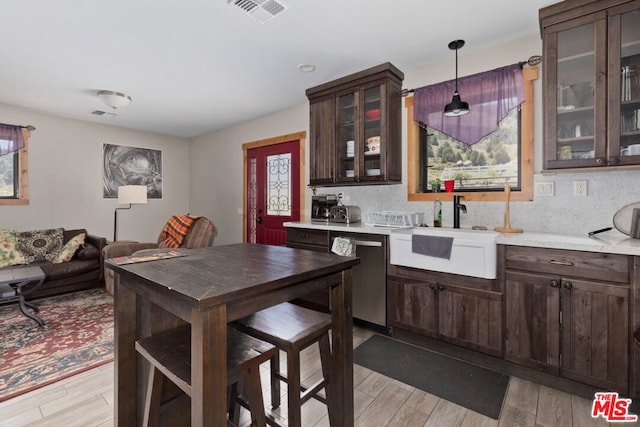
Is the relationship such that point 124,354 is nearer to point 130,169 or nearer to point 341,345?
point 341,345

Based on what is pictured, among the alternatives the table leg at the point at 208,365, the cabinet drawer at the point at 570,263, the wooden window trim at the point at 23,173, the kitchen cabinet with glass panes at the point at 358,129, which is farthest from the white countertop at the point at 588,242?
the wooden window trim at the point at 23,173

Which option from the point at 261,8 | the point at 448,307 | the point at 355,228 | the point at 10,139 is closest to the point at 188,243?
the point at 355,228

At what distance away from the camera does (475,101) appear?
8.92 feet

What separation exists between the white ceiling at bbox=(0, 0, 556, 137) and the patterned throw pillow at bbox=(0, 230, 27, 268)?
1.66 meters

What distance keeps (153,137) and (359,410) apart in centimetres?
549

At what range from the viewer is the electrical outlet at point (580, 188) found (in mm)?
2266

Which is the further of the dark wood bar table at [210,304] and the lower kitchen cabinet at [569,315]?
the lower kitchen cabinet at [569,315]

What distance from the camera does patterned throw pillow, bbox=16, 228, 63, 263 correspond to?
386cm

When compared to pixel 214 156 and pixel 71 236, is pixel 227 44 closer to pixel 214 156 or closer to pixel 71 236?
pixel 214 156

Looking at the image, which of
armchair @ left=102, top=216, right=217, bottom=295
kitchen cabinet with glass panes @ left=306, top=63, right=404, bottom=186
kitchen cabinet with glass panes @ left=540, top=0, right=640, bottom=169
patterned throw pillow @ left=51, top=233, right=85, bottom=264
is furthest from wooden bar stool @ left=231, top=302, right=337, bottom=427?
patterned throw pillow @ left=51, top=233, right=85, bottom=264

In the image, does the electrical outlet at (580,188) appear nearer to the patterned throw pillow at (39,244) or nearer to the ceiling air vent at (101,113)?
the ceiling air vent at (101,113)

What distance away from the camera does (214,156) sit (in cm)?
554

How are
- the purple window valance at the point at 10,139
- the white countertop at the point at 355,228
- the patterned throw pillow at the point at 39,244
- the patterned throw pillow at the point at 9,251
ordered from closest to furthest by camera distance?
1. the white countertop at the point at 355,228
2. the patterned throw pillow at the point at 9,251
3. the patterned throw pillow at the point at 39,244
4. the purple window valance at the point at 10,139

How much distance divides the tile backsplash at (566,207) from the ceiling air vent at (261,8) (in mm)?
2043
